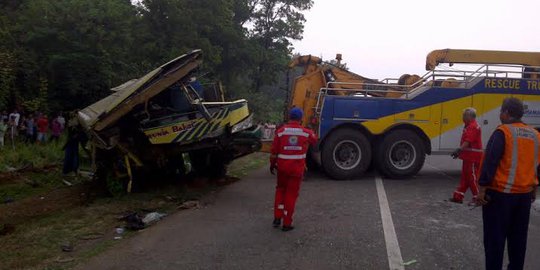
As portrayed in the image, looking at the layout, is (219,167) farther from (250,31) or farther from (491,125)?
(250,31)

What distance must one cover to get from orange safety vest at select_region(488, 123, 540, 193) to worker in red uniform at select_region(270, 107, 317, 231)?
102 inches

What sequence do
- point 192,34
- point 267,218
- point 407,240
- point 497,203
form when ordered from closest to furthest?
point 497,203 < point 407,240 < point 267,218 < point 192,34

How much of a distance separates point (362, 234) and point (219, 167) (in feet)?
15.9

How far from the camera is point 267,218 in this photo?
7051mm

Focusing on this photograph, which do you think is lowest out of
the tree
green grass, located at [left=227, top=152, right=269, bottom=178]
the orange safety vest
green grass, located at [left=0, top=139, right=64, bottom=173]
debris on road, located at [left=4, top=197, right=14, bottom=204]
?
debris on road, located at [left=4, top=197, right=14, bottom=204]

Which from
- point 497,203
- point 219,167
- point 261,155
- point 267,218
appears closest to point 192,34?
point 261,155

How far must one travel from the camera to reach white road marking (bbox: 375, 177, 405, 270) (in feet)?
16.4

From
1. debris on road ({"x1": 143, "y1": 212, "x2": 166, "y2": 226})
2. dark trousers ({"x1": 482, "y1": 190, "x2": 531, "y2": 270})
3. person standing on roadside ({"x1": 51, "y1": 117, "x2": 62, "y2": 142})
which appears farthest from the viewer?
person standing on roadside ({"x1": 51, "y1": 117, "x2": 62, "y2": 142})

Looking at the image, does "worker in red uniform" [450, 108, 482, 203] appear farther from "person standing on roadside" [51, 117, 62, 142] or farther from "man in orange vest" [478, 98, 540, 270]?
"person standing on roadside" [51, 117, 62, 142]

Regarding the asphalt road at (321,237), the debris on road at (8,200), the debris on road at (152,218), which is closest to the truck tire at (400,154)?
the asphalt road at (321,237)

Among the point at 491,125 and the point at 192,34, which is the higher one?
the point at 192,34

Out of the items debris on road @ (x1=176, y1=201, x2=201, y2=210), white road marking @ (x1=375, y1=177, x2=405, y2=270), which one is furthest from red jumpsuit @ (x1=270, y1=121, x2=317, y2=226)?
debris on road @ (x1=176, y1=201, x2=201, y2=210)

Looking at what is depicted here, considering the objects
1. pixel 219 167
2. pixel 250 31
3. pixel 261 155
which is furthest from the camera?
pixel 250 31

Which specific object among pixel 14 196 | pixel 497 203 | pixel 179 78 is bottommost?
pixel 14 196
